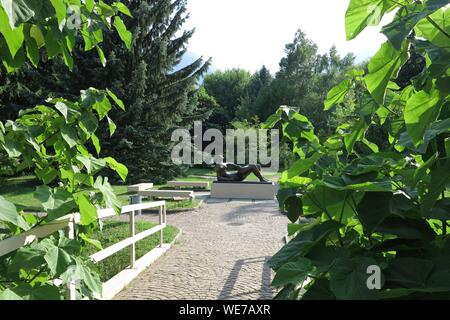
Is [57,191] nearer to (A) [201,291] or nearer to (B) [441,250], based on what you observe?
(B) [441,250]

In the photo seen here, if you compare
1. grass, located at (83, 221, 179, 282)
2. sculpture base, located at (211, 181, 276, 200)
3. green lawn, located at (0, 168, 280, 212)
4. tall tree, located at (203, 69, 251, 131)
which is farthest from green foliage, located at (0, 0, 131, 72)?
tall tree, located at (203, 69, 251, 131)

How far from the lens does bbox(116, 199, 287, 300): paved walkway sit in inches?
193

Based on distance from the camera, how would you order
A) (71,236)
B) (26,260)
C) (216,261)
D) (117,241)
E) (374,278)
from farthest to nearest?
(117,241), (216,261), (71,236), (26,260), (374,278)

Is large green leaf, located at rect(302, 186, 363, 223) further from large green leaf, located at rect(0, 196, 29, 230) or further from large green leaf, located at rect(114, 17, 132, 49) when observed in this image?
large green leaf, located at rect(114, 17, 132, 49)

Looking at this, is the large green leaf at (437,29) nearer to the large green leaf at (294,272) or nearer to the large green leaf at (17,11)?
the large green leaf at (294,272)

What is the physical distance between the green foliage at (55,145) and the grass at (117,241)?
3827mm

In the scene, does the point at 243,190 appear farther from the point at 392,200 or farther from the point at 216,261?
the point at 392,200

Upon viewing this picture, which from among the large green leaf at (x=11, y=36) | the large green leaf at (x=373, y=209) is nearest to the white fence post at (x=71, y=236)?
the large green leaf at (x=11, y=36)

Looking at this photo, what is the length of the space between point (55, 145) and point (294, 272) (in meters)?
1.44

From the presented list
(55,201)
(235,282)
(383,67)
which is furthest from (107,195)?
(235,282)

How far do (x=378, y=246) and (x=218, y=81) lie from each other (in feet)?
194

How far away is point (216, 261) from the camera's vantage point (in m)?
6.46

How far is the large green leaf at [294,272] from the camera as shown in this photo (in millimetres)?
907
